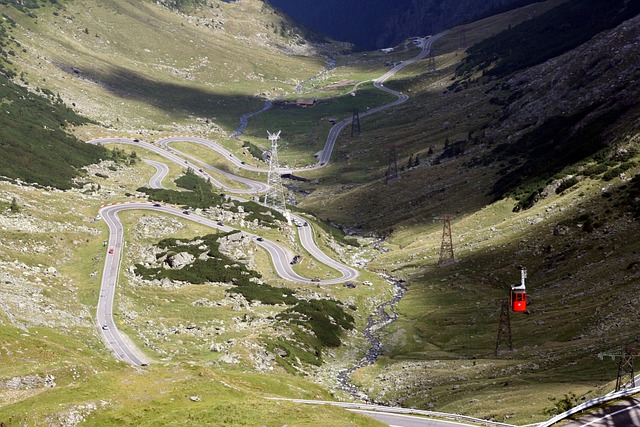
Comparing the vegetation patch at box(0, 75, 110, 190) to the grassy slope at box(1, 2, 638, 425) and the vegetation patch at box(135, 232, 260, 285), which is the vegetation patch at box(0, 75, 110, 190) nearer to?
the vegetation patch at box(135, 232, 260, 285)

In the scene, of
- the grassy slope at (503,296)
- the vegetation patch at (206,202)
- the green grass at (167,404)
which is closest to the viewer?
the green grass at (167,404)

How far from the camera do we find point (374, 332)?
432ft

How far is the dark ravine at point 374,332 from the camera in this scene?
103 meters

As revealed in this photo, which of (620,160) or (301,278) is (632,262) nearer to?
(620,160)

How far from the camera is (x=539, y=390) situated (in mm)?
84125

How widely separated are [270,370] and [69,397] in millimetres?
39879

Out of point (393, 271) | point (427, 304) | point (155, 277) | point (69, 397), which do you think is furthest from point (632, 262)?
point (69, 397)

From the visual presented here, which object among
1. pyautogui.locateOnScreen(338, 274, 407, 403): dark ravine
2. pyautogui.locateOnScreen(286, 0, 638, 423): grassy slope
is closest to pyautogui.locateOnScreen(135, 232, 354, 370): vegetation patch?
pyautogui.locateOnScreen(338, 274, 407, 403): dark ravine

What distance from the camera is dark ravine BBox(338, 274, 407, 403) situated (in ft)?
338

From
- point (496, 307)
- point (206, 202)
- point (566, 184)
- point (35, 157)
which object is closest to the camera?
point (496, 307)

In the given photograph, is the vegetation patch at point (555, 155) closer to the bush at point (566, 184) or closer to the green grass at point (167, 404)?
the bush at point (566, 184)

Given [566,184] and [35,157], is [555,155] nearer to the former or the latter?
[566,184]

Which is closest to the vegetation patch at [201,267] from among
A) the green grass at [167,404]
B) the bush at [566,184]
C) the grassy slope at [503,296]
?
the grassy slope at [503,296]

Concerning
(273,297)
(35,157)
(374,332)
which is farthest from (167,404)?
(35,157)
